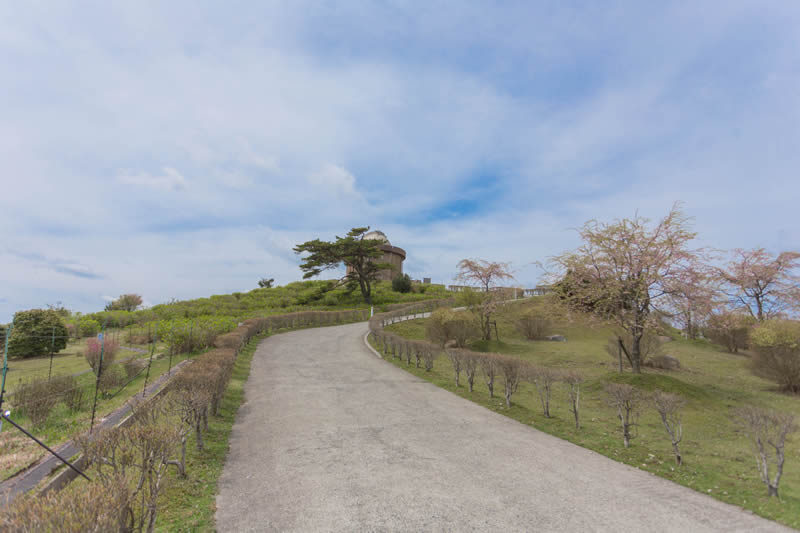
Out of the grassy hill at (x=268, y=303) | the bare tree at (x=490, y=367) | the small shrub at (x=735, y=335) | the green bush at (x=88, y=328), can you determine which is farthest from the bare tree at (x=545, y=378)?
the green bush at (x=88, y=328)

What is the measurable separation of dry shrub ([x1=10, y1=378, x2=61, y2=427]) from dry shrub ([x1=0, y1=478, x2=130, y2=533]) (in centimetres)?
708

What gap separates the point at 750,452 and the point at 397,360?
11.8 meters

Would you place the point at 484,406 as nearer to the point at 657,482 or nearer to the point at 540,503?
the point at 657,482

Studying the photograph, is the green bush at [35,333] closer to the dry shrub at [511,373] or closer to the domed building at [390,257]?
the dry shrub at [511,373]

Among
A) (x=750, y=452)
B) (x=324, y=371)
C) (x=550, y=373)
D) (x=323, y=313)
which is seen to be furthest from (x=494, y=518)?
(x=323, y=313)

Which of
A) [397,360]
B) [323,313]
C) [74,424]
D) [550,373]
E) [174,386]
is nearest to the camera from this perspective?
[174,386]

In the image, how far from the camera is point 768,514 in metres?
4.80

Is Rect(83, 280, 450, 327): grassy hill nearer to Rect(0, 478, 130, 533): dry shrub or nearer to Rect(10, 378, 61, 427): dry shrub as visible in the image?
Rect(10, 378, 61, 427): dry shrub

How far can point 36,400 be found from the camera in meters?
7.50

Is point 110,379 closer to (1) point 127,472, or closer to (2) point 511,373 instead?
(1) point 127,472

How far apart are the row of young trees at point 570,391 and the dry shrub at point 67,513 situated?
8.02 meters

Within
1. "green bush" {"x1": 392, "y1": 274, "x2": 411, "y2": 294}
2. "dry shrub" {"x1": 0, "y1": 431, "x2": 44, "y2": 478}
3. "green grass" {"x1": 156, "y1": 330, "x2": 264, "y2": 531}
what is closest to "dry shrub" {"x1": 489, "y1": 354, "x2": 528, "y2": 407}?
"green grass" {"x1": 156, "y1": 330, "x2": 264, "y2": 531}

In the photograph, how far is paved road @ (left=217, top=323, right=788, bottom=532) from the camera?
4.44 meters

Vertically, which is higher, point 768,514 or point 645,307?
point 645,307
